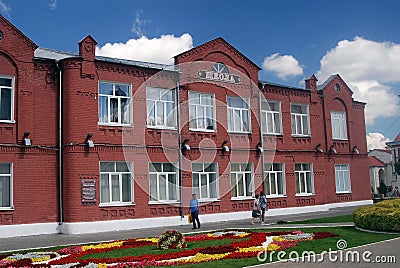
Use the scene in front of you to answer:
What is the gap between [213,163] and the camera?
87.9ft

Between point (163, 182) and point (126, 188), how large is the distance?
2218mm

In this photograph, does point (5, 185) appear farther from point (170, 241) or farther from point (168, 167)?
point (170, 241)

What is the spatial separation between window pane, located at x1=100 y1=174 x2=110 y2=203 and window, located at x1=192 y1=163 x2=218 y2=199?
205 inches

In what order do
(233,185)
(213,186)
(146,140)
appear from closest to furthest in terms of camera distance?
(146,140) → (213,186) → (233,185)

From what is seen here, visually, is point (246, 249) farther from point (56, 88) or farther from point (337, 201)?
point (337, 201)

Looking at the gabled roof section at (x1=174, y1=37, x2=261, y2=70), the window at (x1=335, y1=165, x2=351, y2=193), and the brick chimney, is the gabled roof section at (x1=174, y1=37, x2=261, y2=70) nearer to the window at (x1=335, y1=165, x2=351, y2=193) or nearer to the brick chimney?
the brick chimney

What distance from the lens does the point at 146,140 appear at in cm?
2419

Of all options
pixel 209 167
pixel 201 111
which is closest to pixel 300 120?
pixel 201 111

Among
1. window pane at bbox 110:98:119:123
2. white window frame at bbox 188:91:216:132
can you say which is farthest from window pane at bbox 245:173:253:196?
window pane at bbox 110:98:119:123

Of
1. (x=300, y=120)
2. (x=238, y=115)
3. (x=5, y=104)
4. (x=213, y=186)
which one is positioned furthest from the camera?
(x=300, y=120)

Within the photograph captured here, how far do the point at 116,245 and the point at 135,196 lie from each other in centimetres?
737

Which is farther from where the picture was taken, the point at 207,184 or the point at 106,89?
the point at 207,184

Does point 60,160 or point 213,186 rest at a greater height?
point 60,160

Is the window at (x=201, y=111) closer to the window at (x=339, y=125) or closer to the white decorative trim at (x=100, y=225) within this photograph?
the white decorative trim at (x=100, y=225)
